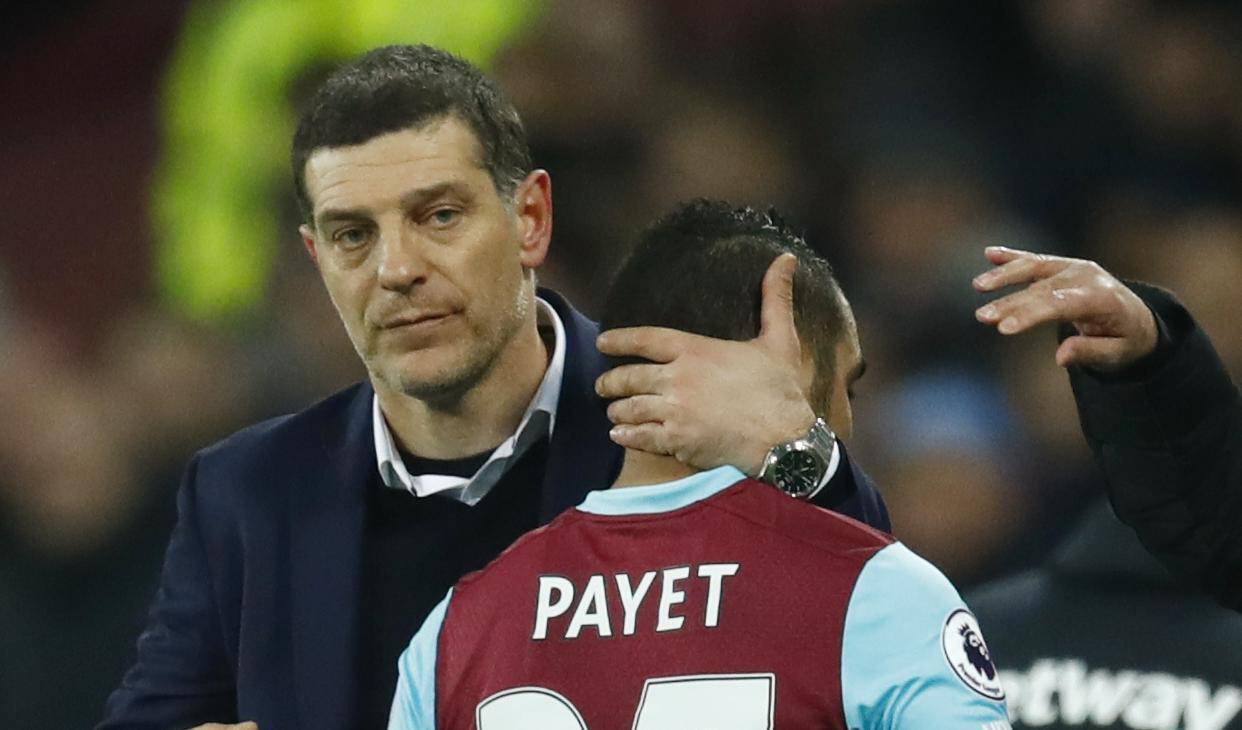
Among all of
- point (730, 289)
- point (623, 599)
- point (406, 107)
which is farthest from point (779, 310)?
point (406, 107)

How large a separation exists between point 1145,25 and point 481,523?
2257mm

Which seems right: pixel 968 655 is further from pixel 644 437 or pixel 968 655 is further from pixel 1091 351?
pixel 1091 351

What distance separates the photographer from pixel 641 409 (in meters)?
1.47

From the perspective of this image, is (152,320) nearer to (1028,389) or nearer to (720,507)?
(1028,389)

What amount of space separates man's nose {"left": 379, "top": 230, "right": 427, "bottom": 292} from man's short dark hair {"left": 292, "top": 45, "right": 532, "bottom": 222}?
11 centimetres

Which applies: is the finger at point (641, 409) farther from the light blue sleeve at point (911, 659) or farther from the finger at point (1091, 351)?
the finger at point (1091, 351)

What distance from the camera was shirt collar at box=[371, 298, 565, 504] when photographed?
1.99 metres

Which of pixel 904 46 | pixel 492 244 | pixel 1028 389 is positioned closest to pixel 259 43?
pixel 904 46

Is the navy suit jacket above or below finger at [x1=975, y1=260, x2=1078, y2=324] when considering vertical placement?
below

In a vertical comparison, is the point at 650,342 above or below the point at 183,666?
above

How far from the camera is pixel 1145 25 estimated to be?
3713 millimetres

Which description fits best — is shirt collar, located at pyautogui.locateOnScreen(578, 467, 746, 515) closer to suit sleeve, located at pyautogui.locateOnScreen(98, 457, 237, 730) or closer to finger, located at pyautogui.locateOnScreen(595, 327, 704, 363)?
finger, located at pyautogui.locateOnScreen(595, 327, 704, 363)

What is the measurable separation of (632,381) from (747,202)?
8.09 feet

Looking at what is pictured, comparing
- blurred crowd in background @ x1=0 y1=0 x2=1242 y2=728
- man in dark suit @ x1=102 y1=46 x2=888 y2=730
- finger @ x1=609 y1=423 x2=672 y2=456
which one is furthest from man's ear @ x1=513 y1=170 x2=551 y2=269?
blurred crowd in background @ x1=0 y1=0 x2=1242 y2=728
